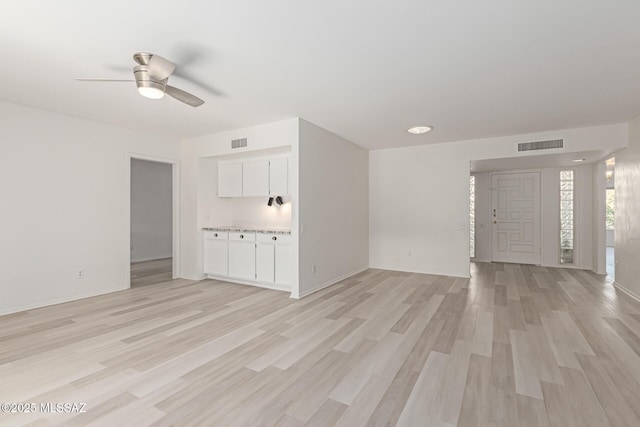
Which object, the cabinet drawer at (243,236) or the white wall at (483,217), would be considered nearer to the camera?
the cabinet drawer at (243,236)

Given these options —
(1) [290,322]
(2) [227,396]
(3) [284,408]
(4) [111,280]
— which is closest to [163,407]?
(2) [227,396]

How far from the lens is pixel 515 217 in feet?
23.5

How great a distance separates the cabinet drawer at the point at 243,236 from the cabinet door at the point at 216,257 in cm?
18

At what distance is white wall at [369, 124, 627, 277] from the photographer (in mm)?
5703

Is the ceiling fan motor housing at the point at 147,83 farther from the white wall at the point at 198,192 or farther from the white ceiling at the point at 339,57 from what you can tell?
the white wall at the point at 198,192

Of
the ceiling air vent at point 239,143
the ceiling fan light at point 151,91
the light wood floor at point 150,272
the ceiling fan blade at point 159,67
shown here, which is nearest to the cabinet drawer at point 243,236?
the ceiling air vent at point 239,143

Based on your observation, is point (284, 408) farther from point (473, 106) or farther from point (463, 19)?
point (473, 106)

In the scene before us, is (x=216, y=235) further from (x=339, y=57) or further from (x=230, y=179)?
(x=339, y=57)

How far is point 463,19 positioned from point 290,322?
3194mm

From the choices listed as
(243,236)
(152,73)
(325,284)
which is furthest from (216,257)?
(152,73)

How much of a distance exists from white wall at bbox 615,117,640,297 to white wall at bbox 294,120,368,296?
4.18 metres

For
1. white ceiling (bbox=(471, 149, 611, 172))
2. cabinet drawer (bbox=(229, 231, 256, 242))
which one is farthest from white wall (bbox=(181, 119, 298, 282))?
white ceiling (bbox=(471, 149, 611, 172))

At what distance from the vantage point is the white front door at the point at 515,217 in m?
6.98

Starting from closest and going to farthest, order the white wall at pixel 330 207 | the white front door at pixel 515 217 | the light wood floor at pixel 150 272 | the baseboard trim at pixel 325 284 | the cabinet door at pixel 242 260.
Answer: the baseboard trim at pixel 325 284 < the white wall at pixel 330 207 < the cabinet door at pixel 242 260 < the light wood floor at pixel 150 272 < the white front door at pixel 515 217
